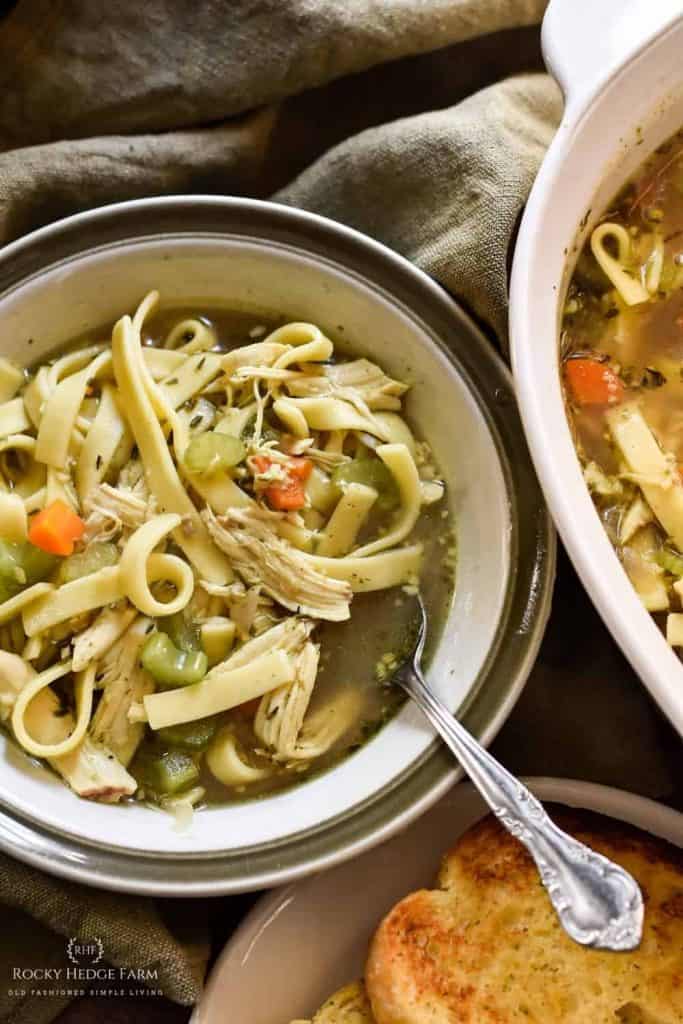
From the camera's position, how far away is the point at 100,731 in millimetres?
2818

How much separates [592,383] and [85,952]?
193 centimetres

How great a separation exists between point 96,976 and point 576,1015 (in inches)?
48.7

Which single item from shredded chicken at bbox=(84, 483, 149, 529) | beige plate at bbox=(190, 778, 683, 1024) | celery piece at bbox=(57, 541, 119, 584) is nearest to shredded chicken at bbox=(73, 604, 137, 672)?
celery piece at bbox=(57, 541, 119, 584)

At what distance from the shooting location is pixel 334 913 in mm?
2885

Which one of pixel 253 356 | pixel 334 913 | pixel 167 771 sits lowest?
pixel 334 913

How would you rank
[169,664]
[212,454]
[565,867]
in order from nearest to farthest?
[565,867]
[169,664]
[212,454]

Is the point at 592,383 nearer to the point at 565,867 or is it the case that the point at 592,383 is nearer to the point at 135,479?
the point at 565,867

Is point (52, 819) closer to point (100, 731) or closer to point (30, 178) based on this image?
point (100, 731)

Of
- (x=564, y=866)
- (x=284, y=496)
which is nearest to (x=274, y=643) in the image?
(x=284, y=496)

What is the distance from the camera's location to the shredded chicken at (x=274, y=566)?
2.83 metres

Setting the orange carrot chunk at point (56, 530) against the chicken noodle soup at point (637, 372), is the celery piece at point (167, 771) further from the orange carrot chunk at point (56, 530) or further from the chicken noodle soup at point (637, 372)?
the chicken noodle soup at point (637, 372)

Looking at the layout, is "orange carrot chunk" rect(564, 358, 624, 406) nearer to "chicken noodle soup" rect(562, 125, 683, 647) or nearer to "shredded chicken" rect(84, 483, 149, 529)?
"chicken noodle soup" rect(562, 125, 683, 647)

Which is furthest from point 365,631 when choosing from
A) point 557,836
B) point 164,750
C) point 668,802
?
point 668,802

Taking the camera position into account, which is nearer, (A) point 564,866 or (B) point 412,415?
(A) point 564,866
